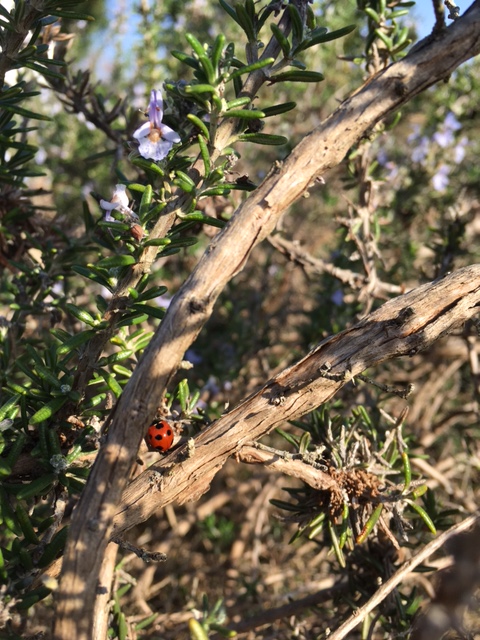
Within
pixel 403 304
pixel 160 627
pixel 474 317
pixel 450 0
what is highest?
pixel 450 0

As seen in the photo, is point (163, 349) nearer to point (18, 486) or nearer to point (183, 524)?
point (18, 486)

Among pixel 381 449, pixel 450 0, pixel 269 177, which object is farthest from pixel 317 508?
pixel 450 0

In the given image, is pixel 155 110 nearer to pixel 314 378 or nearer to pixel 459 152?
pixel 314 378

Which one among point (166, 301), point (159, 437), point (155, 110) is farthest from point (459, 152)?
point (159, 437)

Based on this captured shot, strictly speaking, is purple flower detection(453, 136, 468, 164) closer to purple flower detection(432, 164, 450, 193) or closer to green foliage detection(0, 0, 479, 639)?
purple flower detection(432, 164, 450, 193)

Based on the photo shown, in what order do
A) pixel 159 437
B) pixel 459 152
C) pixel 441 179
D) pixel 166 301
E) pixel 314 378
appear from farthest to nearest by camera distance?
pixel 459 152, pixel 441 179, pixel 166 301, pixel 159 437, pixel 314 378

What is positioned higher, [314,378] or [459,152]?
[314,378]

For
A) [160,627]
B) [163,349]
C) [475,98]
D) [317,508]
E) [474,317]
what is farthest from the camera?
[475,98]
